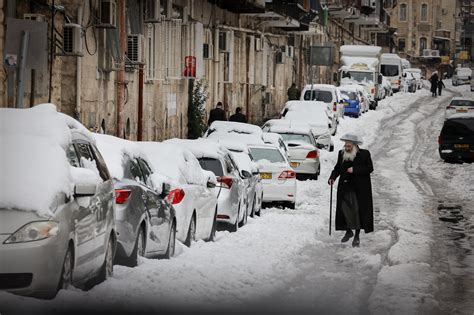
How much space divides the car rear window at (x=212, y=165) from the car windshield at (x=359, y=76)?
173 ft

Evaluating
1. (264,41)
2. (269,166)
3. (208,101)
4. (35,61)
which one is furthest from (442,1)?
(35,61)

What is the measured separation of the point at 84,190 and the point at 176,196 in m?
5.58

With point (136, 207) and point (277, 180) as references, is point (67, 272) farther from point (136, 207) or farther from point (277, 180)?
Answer: point (277, 180)

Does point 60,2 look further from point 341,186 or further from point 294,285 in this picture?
point 294,285

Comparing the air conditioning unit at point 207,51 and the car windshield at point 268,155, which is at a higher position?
the air conditioning unit at point 207,51

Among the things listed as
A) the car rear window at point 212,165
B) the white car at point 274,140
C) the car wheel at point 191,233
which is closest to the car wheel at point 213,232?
the car wheel at point 191,233

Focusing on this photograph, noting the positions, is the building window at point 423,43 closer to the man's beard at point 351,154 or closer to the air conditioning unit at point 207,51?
the air conditioning unit at point 207,51

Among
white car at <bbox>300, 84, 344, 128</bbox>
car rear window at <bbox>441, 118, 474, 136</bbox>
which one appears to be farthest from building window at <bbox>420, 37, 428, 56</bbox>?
car rear window at <bbox>441, 118, 474, 136</bbox>

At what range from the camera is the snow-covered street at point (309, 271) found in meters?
12.1

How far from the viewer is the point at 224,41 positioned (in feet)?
143

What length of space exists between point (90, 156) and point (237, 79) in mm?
35538

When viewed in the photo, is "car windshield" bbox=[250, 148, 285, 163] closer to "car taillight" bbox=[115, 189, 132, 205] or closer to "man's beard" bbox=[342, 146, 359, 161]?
"man's beard" bbox=[342, 146, 359, 161]

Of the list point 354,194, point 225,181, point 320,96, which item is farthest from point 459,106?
point 354,194

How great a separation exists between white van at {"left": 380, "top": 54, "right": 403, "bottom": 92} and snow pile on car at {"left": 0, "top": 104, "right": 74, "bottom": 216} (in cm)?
8219
